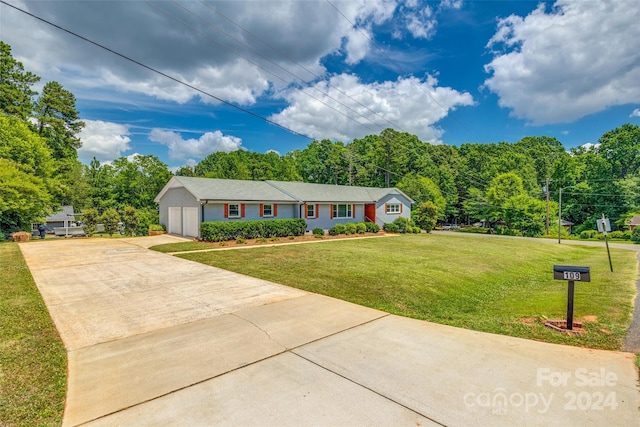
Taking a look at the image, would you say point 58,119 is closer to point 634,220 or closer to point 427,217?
point 427,217

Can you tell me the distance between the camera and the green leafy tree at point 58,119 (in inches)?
1443

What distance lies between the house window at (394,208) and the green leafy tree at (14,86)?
3659cm

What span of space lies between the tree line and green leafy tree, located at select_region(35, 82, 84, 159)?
115mm

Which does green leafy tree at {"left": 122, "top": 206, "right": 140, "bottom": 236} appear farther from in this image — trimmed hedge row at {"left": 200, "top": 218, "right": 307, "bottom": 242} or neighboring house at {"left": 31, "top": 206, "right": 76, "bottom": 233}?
neighboring house at {"left": 31, "top": 206, "right": 76, "bottom": 233}

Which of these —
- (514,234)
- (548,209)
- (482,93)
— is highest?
(482,93)

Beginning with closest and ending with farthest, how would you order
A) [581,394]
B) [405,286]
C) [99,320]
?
[581,394]
[99,320]
[405,286]

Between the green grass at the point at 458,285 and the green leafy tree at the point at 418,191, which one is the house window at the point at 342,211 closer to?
the green grass at the point at 458,285

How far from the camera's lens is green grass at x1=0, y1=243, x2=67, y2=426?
3297 millimetres

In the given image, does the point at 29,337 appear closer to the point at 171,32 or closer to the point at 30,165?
the point at 171,32

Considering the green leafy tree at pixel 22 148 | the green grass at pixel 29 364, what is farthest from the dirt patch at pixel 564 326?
the green leafy tree at pixel 22 148

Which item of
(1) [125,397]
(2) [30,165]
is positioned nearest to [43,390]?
(1) [125,397]

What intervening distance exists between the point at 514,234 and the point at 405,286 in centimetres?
3709

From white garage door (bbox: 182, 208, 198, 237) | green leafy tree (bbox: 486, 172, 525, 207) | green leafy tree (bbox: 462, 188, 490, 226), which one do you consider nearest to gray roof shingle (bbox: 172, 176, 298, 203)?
white garage door (bbox: 182, 208, 198, 237)

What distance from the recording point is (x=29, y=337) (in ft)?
17.2
